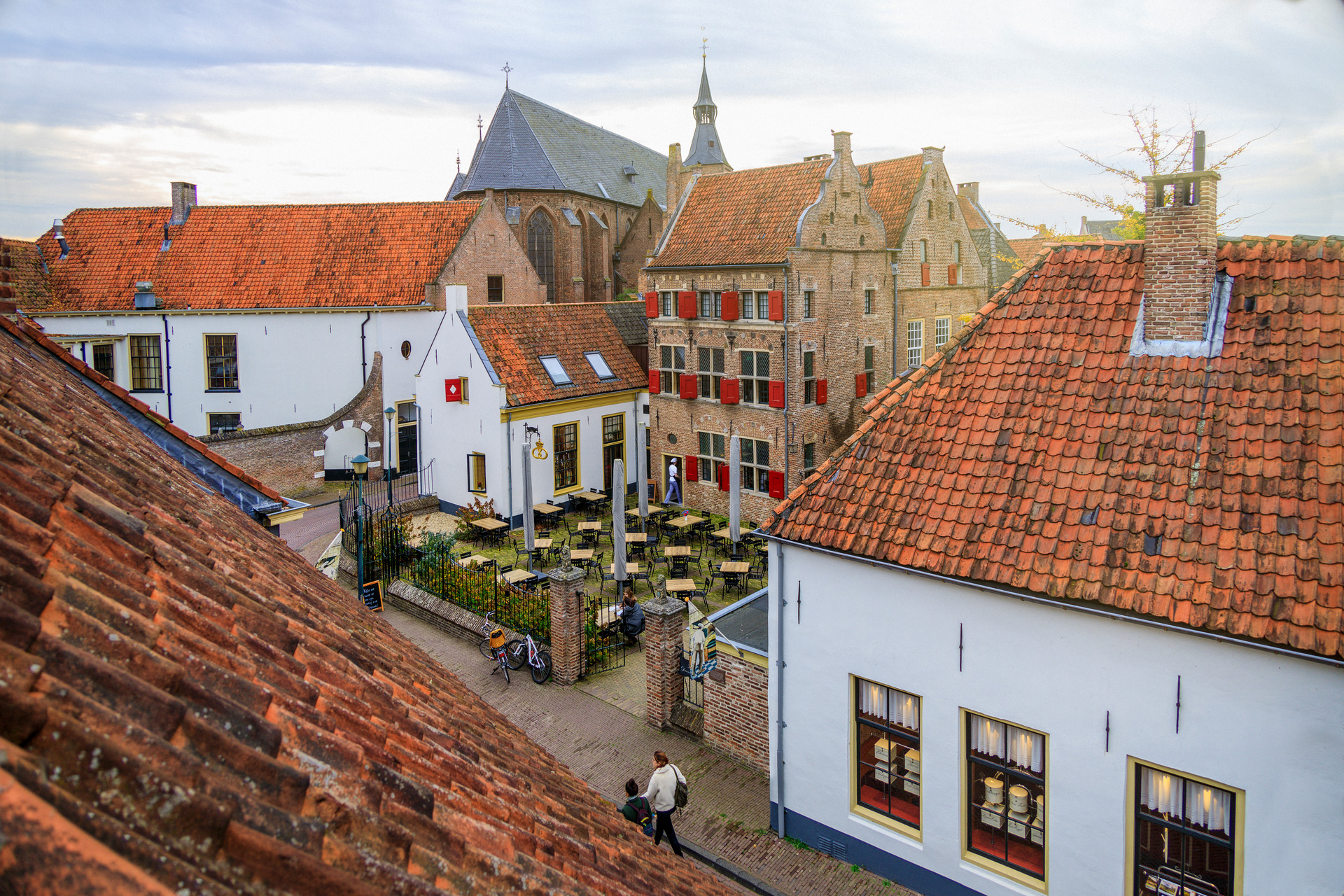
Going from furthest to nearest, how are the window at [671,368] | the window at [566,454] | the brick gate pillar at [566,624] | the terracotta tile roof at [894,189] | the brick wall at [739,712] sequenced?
the terracotta tile roof at [894,189] → the window at [671,368] → the window at [566,454] → the brick gate pillar at [566,624] → the brick wall at [739,712]

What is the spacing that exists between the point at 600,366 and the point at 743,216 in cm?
643

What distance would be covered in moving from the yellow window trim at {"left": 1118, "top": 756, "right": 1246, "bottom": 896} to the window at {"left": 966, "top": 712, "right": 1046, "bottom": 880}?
0.35 m

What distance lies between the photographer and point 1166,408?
26.2ft

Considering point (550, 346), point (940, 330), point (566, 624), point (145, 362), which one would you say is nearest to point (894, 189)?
point (940, 330)

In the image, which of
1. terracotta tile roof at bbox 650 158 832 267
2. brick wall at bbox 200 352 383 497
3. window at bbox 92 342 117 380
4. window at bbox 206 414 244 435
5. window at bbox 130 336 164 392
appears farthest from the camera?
window at bbox 206 414 244 435

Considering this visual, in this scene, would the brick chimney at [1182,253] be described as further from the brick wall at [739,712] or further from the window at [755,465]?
the window at [755,465]

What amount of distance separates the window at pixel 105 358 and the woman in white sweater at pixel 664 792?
29448 mm

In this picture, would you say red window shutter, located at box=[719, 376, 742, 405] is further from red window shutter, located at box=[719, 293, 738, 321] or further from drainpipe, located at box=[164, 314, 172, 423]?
drainpipe, located at box=[164, 314, 172, 423]

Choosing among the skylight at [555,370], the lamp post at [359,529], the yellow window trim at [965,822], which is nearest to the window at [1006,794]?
the yellow window trim at [965,822]

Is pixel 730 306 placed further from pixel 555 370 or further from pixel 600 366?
pixel 555 370

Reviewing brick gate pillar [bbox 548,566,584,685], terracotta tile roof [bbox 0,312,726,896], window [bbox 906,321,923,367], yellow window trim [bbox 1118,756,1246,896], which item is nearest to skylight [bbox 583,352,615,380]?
window [bbox 906,321,923,367]

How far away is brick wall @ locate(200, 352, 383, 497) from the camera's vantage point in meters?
26.5

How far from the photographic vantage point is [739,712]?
1183 centimetres

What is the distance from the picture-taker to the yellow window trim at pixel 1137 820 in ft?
22.4
